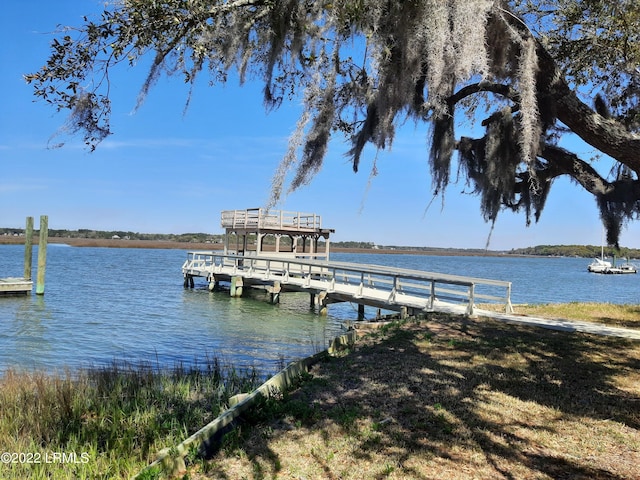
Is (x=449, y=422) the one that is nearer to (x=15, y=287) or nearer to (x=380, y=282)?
(x=380, y=282)

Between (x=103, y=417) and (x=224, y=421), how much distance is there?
1714mm

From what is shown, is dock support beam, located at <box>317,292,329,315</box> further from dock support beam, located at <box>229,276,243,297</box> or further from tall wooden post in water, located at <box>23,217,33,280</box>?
tall wooden post in water, located at <box>23,217,33,280</box>

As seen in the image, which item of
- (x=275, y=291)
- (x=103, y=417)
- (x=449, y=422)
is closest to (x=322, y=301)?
(x=275, y=291)

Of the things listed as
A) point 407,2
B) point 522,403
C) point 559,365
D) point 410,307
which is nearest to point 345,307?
point 410,307

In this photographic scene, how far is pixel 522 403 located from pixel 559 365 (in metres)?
2.21

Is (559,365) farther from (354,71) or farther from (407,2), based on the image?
(407,2)

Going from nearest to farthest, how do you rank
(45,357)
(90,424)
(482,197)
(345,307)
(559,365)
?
(90,424) → (482,197) → (559,365) → (45,357) → (345,307)

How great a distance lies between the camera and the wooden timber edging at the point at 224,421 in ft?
12.2

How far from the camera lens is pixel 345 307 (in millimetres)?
25328

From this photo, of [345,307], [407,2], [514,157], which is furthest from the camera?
[345,307]

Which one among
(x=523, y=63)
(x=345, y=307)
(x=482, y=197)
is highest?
(x=523, y=63)

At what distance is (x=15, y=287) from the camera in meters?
22.5

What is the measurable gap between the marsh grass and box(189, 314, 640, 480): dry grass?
843mm

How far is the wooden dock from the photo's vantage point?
878 inches
